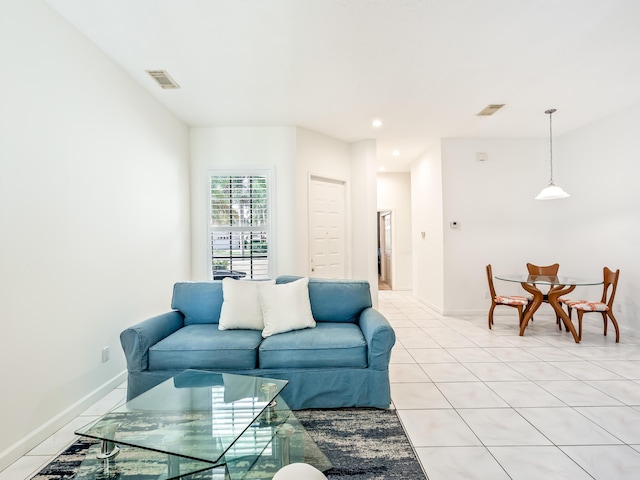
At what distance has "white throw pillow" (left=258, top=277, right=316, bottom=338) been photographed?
2511 millimetres

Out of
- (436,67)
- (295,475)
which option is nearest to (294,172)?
(436,67)

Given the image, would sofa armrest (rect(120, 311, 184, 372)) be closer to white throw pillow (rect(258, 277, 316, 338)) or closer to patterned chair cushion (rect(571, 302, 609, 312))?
white throw pillow (rect(258, 277, 316, 338))

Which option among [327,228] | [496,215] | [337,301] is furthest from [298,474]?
[496,215]

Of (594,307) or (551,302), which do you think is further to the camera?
(551,302)

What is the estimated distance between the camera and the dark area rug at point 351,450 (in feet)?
5.19

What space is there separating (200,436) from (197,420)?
0.50ft

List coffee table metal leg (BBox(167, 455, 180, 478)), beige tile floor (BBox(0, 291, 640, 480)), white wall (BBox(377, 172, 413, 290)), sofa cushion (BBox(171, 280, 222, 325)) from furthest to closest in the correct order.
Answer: white wall (BBox(377, 172, 413, 290)) < sofa cushion (BBox(171, 280, 222, 325)) < beige tile floor (BBox(0, 291, 640, 480)) < coffee table metal leg (BBox(167, 455, 180, 478))

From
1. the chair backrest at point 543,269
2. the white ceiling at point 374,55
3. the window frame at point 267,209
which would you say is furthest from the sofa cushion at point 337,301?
the chair backrest at point 543,269

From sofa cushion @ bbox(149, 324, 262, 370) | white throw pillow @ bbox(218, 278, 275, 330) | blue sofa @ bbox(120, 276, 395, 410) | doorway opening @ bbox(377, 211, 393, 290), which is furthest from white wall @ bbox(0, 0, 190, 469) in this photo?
doorway opening @ bbox(377, 211, 393, 290)

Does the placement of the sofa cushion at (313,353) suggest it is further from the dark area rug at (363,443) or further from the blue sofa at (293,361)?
the dark area rug at (363,443)

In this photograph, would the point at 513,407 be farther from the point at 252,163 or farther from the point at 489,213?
the point at 252,163

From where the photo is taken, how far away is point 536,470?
1.63 meters

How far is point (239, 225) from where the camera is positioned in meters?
4.52

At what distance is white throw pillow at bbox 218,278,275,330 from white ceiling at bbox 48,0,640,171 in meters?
2.10
